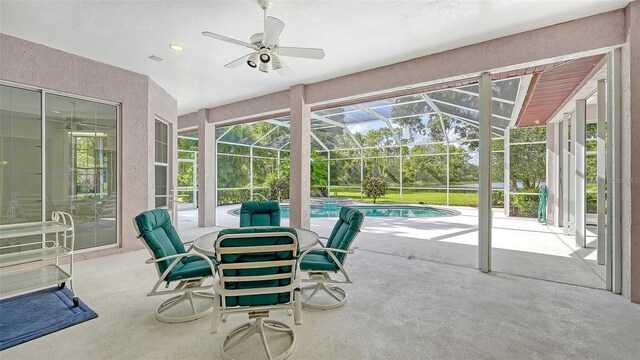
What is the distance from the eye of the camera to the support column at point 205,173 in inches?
279

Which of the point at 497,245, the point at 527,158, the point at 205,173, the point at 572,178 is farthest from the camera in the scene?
the point at 527,158

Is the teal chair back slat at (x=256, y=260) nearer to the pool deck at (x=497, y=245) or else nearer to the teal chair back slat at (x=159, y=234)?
the teal chair back slat at (x=159, y=234)

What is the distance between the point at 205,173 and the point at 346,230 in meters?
5.26

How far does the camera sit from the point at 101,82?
433cm

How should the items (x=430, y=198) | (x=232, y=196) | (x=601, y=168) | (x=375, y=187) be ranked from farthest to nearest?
1. (x=232, y=196)
2. (x=430, y=198)
3. (x=375, y=187)
4. (x=601, y=168)

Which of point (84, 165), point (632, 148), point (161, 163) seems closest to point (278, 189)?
point (161, 163)

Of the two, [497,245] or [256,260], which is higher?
[256,260]

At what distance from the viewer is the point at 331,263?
8.86 feet

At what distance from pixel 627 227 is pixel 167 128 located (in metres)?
7.35

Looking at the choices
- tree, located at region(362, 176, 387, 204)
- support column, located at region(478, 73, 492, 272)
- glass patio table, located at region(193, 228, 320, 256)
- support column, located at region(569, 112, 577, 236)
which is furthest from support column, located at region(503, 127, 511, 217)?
glass patio table, located at region(193, 228, 320, 256)

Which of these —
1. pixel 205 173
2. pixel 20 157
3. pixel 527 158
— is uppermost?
pixel 527 158

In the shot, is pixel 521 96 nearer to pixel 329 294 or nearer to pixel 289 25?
pixel 289 25

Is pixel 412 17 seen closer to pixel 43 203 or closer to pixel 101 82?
pixel 101 82

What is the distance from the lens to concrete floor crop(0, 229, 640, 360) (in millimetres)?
2057
